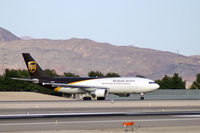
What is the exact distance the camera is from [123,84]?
78.9m

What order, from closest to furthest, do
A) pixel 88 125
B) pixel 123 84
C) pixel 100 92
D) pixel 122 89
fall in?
pixel 88 125 < pixel 100 92 < pixel 123 84 < pixel 122 89

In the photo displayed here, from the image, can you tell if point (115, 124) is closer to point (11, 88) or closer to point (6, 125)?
point (6, 125)

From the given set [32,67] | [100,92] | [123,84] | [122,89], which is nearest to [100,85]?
[100,92]

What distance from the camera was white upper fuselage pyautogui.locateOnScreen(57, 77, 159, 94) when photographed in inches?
3091

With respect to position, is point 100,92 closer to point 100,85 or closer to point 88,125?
point 100,85

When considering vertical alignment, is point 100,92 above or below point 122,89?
below

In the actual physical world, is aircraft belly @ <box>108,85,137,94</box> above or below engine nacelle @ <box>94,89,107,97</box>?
above

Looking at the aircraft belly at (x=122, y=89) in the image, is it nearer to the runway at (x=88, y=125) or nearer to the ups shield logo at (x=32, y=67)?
the ups shield logo at (x=32, y=67)

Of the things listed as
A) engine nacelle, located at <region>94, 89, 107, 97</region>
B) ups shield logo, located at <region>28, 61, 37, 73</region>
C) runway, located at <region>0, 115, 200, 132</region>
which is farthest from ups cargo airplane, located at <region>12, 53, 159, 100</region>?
runway, located at <region>0, 115, 200, 132</region>

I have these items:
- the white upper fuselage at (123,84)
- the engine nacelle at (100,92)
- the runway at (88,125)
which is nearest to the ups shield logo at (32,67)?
the white upper fuselage at (123,84)

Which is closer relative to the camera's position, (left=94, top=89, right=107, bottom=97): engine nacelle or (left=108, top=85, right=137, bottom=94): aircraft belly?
(left=94, top=89, right=107, bottom=97): engine nacelle

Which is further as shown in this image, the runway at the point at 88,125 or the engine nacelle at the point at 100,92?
the engine nacelle at the point at 100,92

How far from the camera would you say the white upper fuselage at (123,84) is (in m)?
78.5

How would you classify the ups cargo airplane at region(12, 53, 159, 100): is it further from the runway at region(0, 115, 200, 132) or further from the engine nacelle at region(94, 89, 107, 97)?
the runway at region(0, 115, 200, 132)
